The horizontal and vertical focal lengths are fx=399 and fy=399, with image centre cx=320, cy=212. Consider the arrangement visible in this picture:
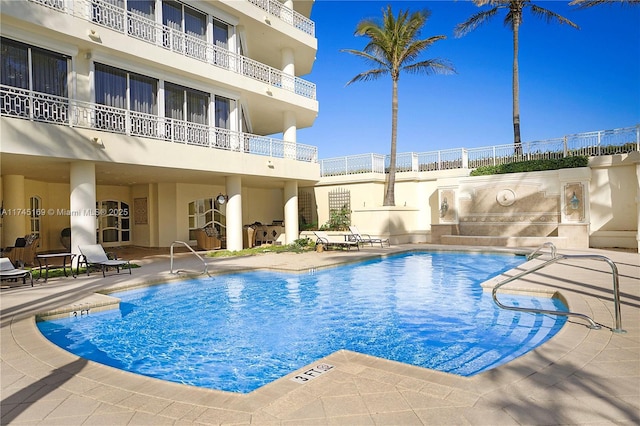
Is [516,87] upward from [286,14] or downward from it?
downward

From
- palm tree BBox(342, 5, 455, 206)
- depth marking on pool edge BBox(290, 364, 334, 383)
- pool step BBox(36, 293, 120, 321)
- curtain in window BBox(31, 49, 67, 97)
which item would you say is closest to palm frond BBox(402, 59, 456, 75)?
palm tree BBox(342, 5, 455, 206)

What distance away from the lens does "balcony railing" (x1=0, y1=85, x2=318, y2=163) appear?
34.3ft

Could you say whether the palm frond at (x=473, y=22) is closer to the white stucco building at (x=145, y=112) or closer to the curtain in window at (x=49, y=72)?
the white stucco building at (x=145, y=112)

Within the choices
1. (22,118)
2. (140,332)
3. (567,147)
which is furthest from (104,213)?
(567,147)

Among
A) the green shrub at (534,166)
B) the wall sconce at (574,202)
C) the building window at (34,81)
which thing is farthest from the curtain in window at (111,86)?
the wall sconce at (574,202)

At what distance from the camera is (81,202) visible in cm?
1143

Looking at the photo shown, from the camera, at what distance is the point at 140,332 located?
21.7ft

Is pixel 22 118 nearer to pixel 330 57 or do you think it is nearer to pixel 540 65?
pixel 330 57

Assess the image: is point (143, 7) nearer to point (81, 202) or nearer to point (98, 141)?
point (98, 141)

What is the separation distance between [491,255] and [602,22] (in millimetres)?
11241

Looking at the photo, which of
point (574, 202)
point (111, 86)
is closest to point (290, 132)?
point (111, 86)

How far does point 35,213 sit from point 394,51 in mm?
18715

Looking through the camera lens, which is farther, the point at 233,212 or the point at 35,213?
the point at 35,213

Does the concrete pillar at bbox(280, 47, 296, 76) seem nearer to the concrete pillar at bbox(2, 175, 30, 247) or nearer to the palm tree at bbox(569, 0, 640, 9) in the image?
the concrete pillar at bbox(2, 175, 30, 247)
